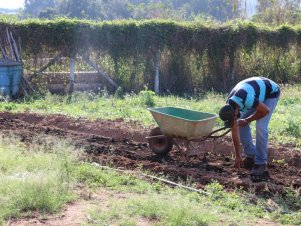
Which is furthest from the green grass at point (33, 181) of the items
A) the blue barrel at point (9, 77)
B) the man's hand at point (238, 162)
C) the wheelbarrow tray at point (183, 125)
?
the blue barrel at point (9, 77)

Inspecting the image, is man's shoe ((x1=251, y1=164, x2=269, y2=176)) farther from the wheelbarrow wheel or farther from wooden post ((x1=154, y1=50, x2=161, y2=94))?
wooden post ((x1=154, y1=50, x2=161, y2=94))

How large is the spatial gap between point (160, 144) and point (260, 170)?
1.83 metres

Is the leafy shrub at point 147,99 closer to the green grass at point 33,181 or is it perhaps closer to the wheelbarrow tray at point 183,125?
the wheelbarrow tray at point 183,125

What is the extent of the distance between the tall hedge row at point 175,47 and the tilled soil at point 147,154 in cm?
576

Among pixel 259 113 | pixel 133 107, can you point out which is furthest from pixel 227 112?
pixel 133 107

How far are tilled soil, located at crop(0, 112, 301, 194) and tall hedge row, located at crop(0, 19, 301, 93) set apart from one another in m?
5.76

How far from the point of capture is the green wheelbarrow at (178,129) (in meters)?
8.04

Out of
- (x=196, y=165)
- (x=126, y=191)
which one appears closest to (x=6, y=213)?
(x=126, y=191)

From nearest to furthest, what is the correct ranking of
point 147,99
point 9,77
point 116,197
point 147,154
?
point 116,197, point 147,154, point 147,99, point 9,77

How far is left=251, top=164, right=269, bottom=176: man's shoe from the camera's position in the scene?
778cm

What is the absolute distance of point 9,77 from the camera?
16375mm

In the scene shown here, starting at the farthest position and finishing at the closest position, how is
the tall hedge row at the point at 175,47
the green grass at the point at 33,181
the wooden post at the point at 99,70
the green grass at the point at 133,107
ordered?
1. the wooden post at the point at 99,70
2. the tall hedge row at the point at 175,47
3. the green grass at the point at 133,107
4. the green grass at the point at 33,181

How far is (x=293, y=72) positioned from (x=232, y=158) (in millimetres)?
13403

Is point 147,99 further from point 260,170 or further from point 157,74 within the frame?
point 260,170
